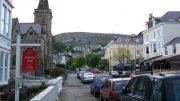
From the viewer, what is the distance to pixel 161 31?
67.9m

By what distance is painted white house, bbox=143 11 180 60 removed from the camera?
67500 millimetres

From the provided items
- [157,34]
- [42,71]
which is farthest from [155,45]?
[42,71]

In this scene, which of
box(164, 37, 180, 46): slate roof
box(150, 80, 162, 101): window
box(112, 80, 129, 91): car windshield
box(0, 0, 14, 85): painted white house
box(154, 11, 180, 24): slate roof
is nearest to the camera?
box(150, 80, 162, 101): window

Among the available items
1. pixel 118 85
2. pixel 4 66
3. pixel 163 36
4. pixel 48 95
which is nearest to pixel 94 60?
pixel 163 36

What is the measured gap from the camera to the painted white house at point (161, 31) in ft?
221

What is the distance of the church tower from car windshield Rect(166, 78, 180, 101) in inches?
3998

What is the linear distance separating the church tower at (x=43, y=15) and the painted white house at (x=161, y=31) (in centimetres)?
4131

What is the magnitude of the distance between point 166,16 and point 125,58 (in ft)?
116

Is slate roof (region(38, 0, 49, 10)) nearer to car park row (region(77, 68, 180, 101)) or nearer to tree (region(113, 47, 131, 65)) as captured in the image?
tree (region(113, 47, 131, 65))

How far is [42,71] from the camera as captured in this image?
85.6m

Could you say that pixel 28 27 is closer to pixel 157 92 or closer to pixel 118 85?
pixel 118 85

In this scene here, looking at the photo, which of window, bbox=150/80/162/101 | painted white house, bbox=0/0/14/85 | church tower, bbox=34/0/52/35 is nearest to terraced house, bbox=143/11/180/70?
painted white house, bbox=0/0/14/85

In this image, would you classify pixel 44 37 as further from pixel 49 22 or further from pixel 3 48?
pixel 3 48

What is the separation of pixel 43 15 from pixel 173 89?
10527 cm
